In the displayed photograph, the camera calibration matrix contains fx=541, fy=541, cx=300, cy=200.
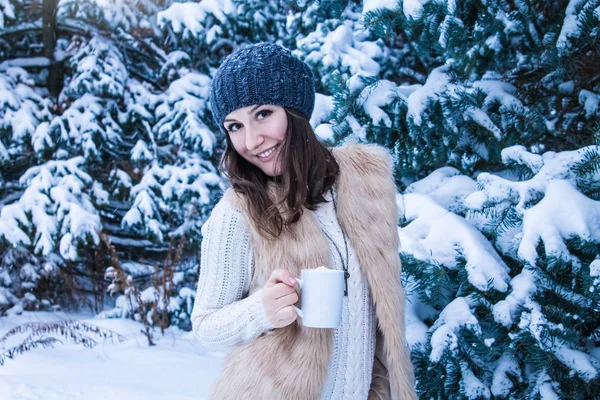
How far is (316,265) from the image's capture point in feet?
4.78

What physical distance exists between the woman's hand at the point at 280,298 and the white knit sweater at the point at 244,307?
0.03 metres

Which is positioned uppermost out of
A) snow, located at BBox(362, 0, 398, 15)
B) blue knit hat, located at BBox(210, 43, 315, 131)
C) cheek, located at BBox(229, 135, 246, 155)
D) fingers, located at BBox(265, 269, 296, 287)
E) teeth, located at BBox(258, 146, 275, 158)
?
snow, located at BBox(362, 0, 398, 15)

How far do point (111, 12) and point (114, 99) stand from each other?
93 centimetres

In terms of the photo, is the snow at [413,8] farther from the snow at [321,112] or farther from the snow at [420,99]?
the snow at [321,112]

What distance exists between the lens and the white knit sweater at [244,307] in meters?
1.38

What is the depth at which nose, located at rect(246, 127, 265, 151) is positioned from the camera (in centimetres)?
150

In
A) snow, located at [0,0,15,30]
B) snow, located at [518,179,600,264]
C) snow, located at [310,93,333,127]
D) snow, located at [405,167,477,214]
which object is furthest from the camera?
snow, located at [0,0,15,30]

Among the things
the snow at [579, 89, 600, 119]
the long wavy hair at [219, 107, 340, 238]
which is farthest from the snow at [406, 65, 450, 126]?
the long wavy hair at [219, 107, 340, 238]

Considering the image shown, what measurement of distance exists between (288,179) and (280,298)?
39cm

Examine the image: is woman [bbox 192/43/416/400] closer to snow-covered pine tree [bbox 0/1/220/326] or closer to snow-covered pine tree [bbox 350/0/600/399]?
snow-covered pine tree [bbox 350/0/600/399]

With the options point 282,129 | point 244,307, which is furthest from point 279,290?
point 282,129

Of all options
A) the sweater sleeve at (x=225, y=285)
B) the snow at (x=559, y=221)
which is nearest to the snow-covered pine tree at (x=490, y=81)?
the snow at (x=559, y=221)

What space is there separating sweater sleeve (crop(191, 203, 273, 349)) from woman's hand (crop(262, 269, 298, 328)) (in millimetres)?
61

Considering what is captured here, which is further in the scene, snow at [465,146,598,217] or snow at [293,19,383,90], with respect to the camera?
snow at [293,19,383,90]
